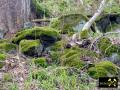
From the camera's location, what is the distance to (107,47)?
25.8 ft

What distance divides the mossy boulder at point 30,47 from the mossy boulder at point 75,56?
627 mm

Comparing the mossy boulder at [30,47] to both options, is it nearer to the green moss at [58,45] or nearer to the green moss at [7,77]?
the green moss at [58,45]

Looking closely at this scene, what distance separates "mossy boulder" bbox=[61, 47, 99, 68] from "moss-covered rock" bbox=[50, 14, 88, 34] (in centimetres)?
198

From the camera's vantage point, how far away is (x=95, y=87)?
6039 mm

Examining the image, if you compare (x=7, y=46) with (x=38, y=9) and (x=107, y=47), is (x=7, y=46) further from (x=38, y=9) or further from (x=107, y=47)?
(x=38, y=9)

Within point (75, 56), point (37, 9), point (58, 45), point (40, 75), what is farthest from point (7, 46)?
point (37, 9)

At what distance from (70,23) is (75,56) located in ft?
8.59

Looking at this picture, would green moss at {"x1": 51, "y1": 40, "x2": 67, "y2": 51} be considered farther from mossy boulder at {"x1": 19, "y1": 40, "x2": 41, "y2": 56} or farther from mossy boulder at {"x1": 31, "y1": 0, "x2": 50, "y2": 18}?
mossy boulder at {"x1": 31, "y1": 0, "x2": 50, "y2": 18}

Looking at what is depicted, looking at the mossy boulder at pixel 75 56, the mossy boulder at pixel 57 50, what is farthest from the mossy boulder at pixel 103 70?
the mossy boulder at pixel 57 50

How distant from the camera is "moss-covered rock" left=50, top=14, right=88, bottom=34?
9852 millimetres

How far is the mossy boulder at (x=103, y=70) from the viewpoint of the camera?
6.73 meters

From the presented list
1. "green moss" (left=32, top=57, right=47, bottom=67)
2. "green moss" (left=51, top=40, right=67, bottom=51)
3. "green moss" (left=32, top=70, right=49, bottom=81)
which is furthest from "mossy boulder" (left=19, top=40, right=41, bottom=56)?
"green moss" (left=32, top=70, right=49, bottom=81)

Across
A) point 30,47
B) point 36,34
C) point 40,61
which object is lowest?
point 40,61

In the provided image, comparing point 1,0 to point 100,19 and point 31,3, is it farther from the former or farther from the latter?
point 100,19
